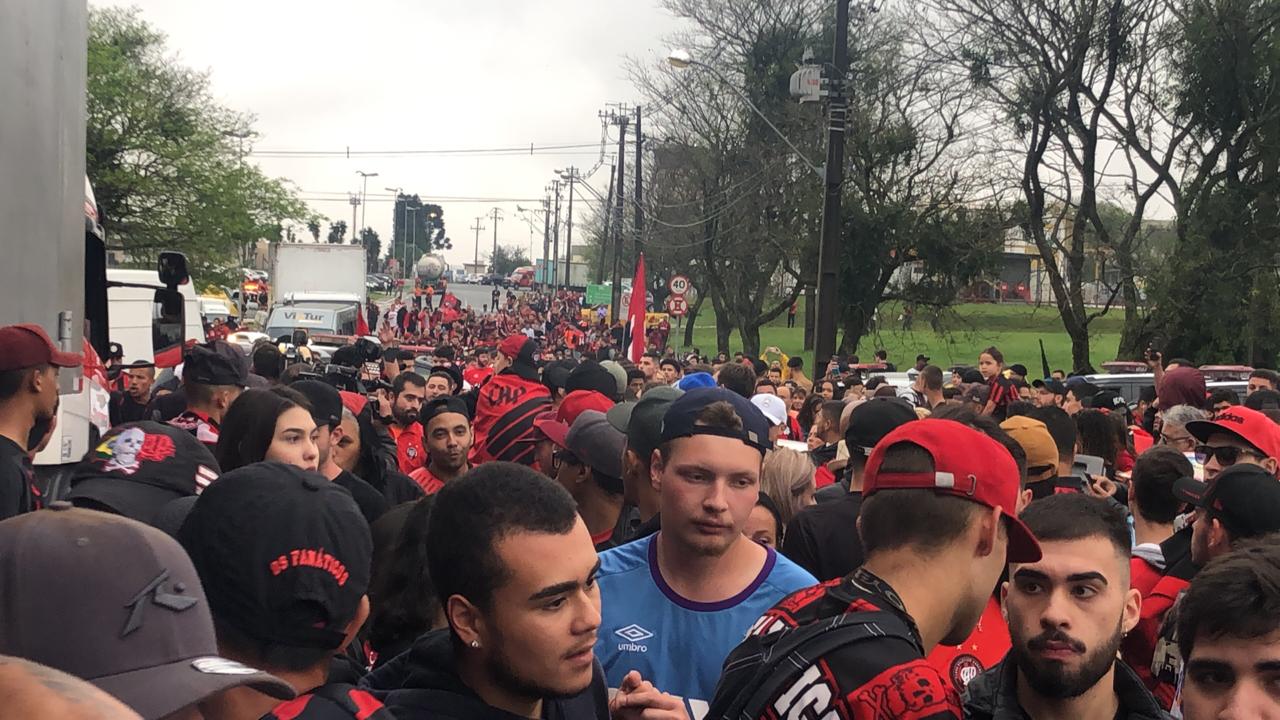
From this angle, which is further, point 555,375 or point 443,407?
point 555,375

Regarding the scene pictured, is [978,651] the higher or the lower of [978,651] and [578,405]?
the lower

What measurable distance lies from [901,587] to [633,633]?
45.6 inches

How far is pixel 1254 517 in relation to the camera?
4027mm

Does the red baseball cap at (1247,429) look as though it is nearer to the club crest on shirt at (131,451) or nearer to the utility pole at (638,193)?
the club crest on shirt at (131,451)

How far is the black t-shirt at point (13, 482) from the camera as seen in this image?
4609mm

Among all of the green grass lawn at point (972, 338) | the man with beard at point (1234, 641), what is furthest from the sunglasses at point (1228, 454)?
the green grass lawn at point (972, 338)

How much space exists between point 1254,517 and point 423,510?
2581 mm

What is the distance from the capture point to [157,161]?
4203cm

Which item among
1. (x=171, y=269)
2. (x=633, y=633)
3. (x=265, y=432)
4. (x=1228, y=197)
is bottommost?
(x=633, y=633)

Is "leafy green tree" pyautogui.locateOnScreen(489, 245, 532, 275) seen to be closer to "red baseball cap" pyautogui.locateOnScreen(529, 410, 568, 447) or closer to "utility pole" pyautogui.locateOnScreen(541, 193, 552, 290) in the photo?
"utility pole" pyautogui.locateOnScreen(541, 193, 552, 290)

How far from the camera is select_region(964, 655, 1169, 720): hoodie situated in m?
3.05

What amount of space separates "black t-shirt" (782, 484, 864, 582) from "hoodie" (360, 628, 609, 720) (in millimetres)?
A: 1936

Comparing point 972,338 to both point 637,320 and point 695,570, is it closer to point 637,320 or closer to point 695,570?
point 637,320

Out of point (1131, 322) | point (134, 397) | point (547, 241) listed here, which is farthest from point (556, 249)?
point (134, 397)
